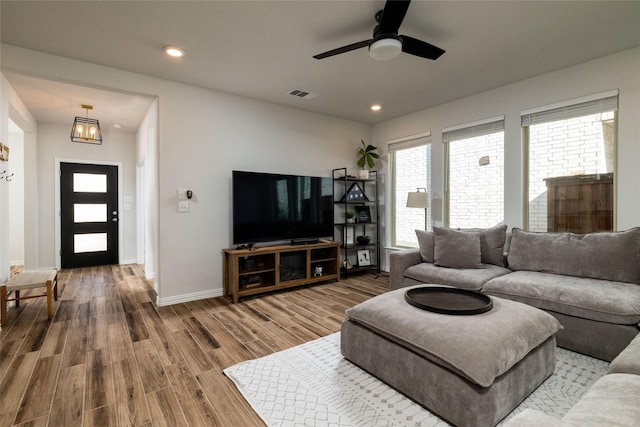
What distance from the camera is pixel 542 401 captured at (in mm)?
1707

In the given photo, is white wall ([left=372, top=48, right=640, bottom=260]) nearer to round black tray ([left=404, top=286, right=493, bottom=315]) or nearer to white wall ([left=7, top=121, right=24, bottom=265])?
round black tray ([left=404, top=286, right=493, bottom=315])

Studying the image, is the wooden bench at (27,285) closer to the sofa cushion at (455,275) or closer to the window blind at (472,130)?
the sofa cushion at (455,275)

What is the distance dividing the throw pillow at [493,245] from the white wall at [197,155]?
2739 mm

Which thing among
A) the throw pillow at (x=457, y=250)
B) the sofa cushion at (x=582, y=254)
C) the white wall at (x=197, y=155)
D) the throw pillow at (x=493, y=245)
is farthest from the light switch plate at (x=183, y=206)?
the sofa cushion at (x=582, y=254)

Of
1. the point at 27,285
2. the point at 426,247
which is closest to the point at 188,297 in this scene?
the point at 27,285

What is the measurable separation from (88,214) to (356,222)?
509cm

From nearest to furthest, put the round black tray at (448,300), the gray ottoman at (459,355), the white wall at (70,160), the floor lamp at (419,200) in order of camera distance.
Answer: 1. the gray ottoman at (459,355)
2. the round black tray at (448,300)
3. the floor lamp at (419,200)
4. the white wall at (70,160)

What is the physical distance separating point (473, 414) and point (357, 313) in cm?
85

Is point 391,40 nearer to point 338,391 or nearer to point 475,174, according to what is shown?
point 338,391

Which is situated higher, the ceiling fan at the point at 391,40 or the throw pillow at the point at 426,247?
the ceiling fan at the point at 391,40

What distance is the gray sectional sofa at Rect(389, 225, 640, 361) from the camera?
213cm

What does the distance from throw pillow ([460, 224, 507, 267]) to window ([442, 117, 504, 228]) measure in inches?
17.7

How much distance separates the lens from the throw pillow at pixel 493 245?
3.33 metres

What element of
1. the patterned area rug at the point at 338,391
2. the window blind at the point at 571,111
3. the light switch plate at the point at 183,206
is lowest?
the patterned area rug at the point at 338,391
